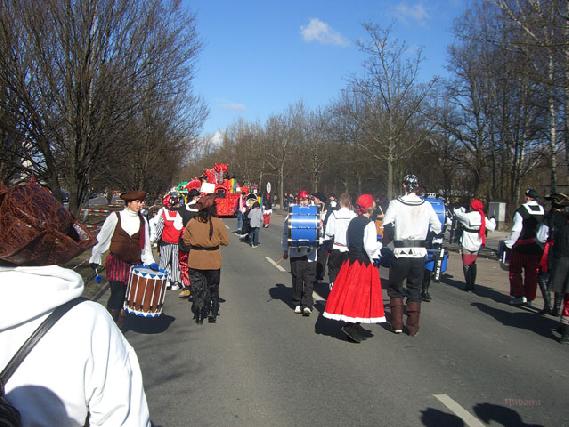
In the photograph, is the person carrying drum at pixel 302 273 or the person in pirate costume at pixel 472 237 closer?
the person carrying drum at pixel 302 273

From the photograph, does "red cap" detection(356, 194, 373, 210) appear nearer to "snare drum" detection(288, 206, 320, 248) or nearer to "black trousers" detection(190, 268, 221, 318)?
"snare drum" detection(288, 206, 320, 248)

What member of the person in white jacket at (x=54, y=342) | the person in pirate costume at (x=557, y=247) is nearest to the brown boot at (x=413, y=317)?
the person in pirate costume at (x=557, y=247)

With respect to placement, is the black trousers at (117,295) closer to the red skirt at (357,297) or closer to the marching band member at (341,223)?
the red skirt at (357,297)

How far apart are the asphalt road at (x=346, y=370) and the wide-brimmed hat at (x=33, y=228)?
287 cm

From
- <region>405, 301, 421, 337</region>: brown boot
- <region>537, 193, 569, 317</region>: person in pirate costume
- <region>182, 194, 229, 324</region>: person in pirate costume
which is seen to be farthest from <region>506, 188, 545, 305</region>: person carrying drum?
<region>182, 194, 229, 324</region>: person in pirate costume

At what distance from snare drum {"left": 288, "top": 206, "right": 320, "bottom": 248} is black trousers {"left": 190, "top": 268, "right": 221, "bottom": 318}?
1.45 metres

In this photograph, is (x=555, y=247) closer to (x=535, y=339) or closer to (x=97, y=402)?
(x=535, y=339)

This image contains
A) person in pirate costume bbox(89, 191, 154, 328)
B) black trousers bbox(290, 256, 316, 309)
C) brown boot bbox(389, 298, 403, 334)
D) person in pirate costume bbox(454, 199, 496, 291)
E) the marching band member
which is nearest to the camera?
person in pirate costume bbox(89, 191, 154, 328)

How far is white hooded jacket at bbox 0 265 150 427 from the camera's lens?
1.58m

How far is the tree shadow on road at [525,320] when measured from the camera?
305 inches

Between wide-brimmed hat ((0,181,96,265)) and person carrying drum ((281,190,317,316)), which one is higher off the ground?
wide-brimmed hat ((0,181,96,265))

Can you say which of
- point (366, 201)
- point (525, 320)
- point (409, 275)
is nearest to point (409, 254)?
point (409, 275)

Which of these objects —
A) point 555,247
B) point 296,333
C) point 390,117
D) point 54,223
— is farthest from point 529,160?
point 54,223

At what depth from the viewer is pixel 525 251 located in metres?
9.41
